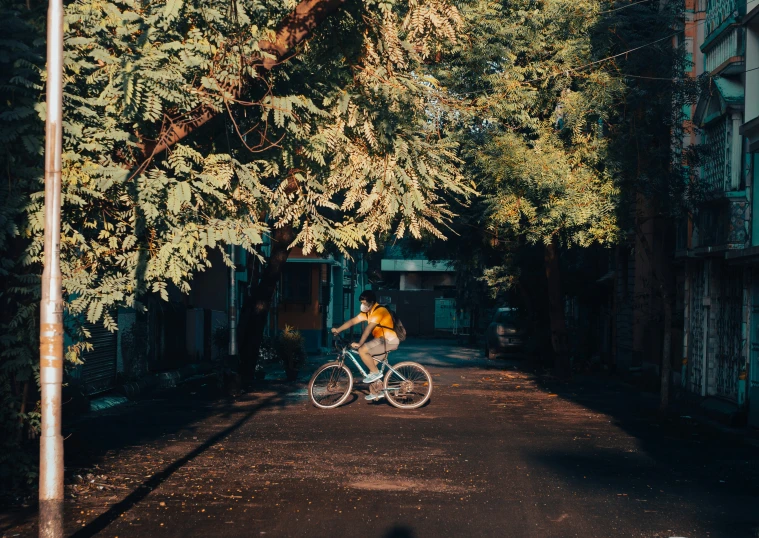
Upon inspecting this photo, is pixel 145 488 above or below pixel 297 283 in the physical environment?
below

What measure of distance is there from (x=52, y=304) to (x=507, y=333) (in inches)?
1223

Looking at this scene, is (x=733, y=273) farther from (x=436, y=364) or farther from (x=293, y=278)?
(x=293, y=278)

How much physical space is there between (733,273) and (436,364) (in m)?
15.2

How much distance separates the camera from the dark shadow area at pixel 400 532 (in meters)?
7.53

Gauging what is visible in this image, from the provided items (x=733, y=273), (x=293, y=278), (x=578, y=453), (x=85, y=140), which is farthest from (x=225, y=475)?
(x=293, y=278)

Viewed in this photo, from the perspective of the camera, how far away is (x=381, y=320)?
17.2 metres

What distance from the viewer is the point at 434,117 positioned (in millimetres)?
15711

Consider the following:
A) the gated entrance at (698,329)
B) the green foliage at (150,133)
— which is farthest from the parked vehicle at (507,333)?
the green foliage at (150,133)

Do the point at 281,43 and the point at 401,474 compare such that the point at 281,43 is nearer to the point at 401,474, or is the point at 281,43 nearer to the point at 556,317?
the point at 401,474

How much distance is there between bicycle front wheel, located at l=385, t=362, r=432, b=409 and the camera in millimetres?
16859

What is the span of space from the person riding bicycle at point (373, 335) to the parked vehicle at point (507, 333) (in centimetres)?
1973

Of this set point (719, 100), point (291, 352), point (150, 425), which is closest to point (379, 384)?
point (150, 425)

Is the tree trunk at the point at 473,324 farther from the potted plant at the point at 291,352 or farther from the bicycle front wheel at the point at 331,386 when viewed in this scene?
Answer: the bicycle front wheel at the point at 331,386

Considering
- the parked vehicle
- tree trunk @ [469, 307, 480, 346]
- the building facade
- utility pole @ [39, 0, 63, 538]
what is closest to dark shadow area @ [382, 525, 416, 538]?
utility pole @ [39, 0, 63, 538]
